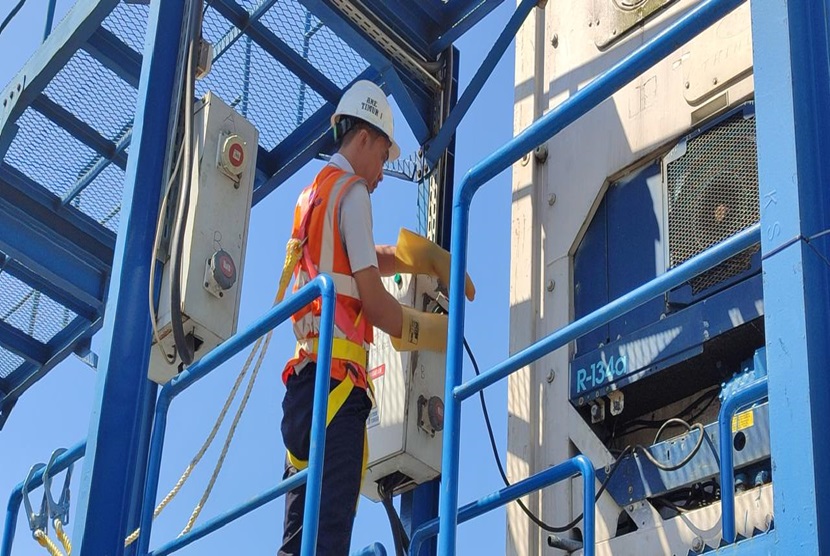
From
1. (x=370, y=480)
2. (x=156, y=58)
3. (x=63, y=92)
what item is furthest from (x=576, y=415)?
(x=63, y=92)

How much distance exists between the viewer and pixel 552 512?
17.8 feet

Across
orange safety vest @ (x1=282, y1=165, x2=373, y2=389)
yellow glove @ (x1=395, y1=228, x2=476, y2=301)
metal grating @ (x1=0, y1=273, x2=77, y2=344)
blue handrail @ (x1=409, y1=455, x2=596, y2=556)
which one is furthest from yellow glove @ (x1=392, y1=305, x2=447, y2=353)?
metal grating @ (x1=0, y1=273, x2=77, y2=344)

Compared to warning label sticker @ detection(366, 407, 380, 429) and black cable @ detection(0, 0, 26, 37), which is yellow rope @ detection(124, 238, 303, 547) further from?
black cable @ detection(0, 0, 26, 37)

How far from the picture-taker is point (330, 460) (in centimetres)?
475

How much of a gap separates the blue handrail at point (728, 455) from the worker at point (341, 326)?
1411mm

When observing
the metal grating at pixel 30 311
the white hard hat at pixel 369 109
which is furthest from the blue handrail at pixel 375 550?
the metal grating at pixel 30 311

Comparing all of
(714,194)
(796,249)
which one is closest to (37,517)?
(714,194)

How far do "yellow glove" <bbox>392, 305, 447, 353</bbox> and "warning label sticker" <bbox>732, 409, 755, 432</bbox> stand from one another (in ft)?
4.75

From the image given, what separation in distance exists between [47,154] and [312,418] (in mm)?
3875

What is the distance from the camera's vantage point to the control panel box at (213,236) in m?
5.28

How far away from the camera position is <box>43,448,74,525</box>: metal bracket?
5637mm

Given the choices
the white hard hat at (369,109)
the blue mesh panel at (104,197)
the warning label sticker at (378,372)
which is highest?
the blue mesh panel at (104,197)

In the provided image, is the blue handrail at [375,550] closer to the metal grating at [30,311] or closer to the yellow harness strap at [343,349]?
the yellow harness strap at [343,349]

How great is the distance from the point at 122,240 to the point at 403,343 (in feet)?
4.09
